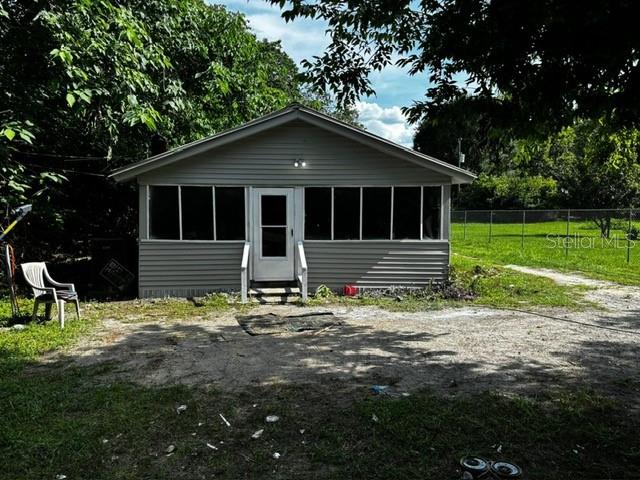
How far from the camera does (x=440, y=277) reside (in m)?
10.1

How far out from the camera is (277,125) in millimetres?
9500

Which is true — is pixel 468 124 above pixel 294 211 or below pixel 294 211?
above

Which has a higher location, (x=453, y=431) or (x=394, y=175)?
(x=394, y=175)

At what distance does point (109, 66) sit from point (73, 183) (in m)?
4.86

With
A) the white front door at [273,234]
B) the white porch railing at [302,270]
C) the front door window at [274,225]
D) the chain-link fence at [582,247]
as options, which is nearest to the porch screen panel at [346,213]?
the white porch railing at [302,270]

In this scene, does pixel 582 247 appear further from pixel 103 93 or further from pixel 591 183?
pixel 103 93

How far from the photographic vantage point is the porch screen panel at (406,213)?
33.0 ft

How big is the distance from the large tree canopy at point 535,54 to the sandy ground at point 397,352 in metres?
2.66

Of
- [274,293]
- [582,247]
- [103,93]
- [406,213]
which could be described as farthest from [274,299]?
[582,247]

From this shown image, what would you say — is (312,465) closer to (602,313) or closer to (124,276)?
(602,313)

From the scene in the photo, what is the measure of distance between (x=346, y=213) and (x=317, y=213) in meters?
0.60

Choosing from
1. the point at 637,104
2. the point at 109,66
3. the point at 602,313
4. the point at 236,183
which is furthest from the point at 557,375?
the point at 109,66

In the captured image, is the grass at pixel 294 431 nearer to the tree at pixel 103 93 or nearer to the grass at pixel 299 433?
the grass at pixel 299 433

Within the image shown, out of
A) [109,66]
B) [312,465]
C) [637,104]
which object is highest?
[109,66]
